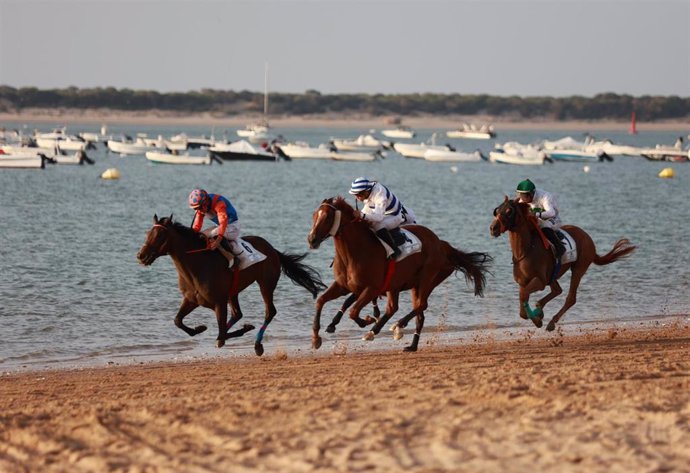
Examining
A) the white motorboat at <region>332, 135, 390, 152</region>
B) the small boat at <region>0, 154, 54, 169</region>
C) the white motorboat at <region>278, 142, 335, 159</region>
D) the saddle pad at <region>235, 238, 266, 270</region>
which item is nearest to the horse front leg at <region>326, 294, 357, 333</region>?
the saddle pad at <region>235, 238, 266, 270</region>

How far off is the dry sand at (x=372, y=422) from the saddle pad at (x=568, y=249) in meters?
4.36

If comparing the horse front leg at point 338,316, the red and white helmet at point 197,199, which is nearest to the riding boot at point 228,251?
the red and white helmet at point 197,199

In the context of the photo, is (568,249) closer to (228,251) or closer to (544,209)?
(544,209)

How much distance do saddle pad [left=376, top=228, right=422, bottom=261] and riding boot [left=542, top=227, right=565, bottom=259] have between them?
200 centimetres

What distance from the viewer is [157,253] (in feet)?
50.4

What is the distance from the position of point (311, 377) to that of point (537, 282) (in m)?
4.96

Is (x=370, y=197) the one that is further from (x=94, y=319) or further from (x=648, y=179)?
(x=648, y=179)

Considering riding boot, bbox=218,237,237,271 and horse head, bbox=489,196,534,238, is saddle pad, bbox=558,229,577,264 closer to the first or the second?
horse head, bbox=489,196,534,238

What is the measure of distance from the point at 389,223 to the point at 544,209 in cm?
265

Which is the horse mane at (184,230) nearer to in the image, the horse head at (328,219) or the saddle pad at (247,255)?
the saddle pad at (247,255)

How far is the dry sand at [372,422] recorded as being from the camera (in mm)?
9086

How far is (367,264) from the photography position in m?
16.1

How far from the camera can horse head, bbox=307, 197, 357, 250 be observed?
15227mm

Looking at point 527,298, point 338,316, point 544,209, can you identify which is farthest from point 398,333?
point 544,209
